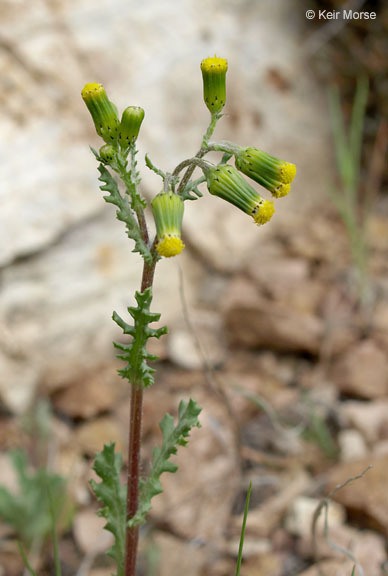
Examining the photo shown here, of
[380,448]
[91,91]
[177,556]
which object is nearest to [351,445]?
[380,448]

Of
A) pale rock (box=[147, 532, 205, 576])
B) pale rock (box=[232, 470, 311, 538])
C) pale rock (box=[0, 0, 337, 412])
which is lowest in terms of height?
pale rock (box=[147, 532, 205, 576])

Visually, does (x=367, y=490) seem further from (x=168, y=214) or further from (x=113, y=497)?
(x=168, y=214)

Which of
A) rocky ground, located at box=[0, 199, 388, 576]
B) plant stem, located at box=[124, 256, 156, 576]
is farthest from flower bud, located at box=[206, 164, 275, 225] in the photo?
rocky ground, located at box=[0, 199, 388, 576]

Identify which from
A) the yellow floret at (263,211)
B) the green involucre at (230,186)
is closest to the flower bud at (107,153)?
the green involucre at (230,186)

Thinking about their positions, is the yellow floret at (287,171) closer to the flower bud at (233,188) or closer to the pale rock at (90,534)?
the flower bud at (233,188)

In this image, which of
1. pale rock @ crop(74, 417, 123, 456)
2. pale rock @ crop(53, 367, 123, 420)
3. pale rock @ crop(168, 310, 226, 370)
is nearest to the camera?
pale rock @ crop(74, 417, 123, 456)

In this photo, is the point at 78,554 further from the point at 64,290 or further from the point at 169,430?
the point at 64,290

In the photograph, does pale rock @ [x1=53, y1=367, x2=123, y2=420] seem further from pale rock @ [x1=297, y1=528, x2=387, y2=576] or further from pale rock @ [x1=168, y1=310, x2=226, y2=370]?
pale rock @ [x1=297, y1=528, x2=387, y2=576]
